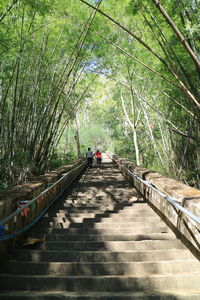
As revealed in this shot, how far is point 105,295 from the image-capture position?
161 cm

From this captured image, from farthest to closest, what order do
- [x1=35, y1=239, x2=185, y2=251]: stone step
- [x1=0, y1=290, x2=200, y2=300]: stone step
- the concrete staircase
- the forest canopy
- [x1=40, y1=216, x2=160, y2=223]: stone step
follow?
the forest canopy
[x1=40, y1=216, x2=160, y2=223]: stone step
[x1=35, y1=239, x2=185, y2=251]: stone step
the concrete staircase
[x1=0, y1=290, x2=200, y2=300]: stone step

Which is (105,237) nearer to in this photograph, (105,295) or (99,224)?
(99,224)

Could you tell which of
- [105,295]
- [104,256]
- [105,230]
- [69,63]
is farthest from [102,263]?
[69,63]

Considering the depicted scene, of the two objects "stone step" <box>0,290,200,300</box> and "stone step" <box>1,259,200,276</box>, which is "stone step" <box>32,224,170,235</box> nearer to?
"stone step" <box>1,259,200,276</box>

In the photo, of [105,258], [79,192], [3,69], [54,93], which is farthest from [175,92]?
[105,258]

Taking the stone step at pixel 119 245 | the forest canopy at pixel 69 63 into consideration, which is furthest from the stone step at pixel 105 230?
the forest canopy at pixel 69 63

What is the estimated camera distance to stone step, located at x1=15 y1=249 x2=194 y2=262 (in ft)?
7.16

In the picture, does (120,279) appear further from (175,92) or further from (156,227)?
(175,92)

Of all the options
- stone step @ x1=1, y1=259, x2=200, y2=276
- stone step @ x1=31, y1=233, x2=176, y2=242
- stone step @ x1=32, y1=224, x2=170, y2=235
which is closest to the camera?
stone step @ x1=1, y1=259, x2=200, y2=276

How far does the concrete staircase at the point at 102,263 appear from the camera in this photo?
1.74m

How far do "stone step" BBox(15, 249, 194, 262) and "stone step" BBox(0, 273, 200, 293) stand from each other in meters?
0.36

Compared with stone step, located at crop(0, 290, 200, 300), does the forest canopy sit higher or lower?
higher

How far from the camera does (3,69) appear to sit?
4.55 metres

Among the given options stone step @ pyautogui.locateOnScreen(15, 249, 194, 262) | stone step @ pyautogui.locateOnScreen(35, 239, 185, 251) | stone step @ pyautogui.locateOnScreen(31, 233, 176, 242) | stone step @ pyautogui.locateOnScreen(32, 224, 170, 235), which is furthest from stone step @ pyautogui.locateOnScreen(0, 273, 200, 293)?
stone step @ pyautogui.locateOnScreen(32, 224, 170, 235)
